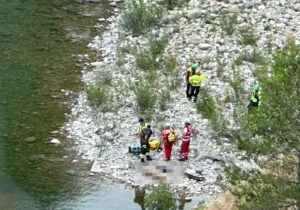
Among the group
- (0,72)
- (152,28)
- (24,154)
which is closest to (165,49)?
(152,28)

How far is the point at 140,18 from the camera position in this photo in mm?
30578

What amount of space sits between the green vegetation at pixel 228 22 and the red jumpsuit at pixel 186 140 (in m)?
8.98

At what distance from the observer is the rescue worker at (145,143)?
68.3ft

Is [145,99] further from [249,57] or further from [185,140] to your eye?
[249,57]

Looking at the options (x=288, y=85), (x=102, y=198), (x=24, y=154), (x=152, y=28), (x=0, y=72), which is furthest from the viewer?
(x=152, y=28)

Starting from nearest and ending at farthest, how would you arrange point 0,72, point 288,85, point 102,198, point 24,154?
point 288,85 < point 102,198 < point 24,154 < point 0,72

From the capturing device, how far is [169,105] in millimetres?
23891

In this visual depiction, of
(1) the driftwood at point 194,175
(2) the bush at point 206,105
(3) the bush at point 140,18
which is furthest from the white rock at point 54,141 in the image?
(3) the bush at point 140,18

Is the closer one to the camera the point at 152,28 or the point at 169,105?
the point at 169,105

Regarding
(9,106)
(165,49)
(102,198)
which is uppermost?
(165,49)

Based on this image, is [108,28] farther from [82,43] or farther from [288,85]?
[288,85]

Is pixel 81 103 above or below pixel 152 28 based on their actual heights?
below

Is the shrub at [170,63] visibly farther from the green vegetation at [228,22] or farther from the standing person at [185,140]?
the standing person at [185,140]

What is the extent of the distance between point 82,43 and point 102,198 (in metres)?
12.1
